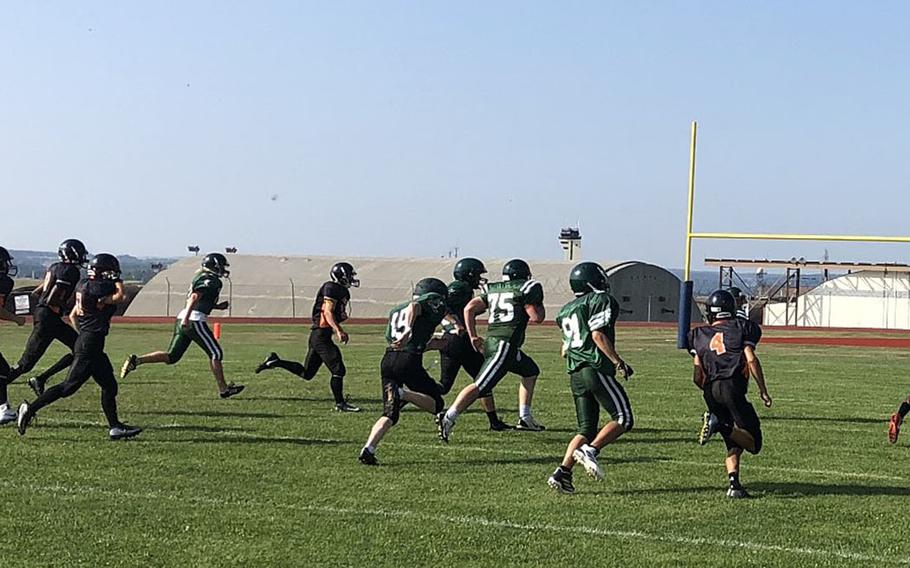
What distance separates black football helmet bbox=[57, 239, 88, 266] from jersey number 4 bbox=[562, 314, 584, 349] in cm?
526

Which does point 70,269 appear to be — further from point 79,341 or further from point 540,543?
point 540,543

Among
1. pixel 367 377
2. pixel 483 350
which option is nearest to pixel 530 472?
pixel 483 350

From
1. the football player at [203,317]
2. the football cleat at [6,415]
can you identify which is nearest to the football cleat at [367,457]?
the football cleat at [6,415]

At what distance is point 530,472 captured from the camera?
9578mm

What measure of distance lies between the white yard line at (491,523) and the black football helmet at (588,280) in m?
2.26

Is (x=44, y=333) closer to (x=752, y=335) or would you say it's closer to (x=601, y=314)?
(x=601, y=314)

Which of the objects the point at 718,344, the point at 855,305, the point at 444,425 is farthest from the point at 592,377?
the point at 855,305

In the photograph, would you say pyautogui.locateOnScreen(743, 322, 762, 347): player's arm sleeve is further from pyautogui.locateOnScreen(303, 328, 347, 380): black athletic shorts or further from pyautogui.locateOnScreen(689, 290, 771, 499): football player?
pyautogui.locateOnScreen(303, 328, 347, 380): black athletic shorts

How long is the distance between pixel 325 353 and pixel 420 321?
162 inches

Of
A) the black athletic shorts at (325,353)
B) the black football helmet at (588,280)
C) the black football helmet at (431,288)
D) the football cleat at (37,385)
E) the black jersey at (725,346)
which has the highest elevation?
the black football helmet at (588,280)

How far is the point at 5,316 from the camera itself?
1244 cm

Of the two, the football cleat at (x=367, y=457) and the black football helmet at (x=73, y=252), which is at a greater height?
the black football helmet at (x=73, y=252)

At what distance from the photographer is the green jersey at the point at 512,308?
441 inches

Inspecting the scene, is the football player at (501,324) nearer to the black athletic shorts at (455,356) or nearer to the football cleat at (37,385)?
the black athletic shorts at (455,356)
